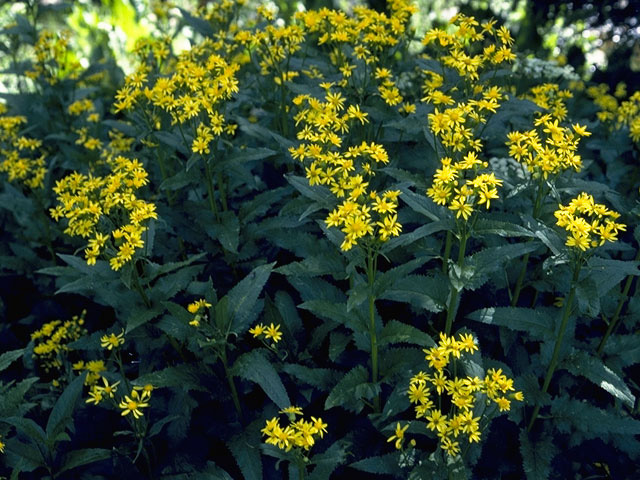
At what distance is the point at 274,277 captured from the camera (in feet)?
10.9

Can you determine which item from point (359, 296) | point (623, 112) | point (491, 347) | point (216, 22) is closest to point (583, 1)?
point (623, 112)

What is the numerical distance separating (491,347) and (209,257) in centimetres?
153

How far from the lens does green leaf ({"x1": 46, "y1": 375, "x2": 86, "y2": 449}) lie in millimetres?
2570

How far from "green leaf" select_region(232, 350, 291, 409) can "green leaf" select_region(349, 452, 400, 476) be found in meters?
0.37

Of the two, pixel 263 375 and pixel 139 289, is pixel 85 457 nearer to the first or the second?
pixel 139 289

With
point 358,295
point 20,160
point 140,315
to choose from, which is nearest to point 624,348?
point 358,295

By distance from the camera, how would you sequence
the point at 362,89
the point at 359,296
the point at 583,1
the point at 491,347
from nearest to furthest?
the point at 359,296 < the point at 491,347 < the point at 362,89 < the point at 583,1

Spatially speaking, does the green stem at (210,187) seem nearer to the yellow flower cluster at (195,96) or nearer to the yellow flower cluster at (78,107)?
the yellow flower cluster at (195,96)

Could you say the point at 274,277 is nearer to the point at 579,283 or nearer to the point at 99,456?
the point at 99,456

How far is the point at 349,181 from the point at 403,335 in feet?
2.04

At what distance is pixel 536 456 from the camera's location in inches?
98.1

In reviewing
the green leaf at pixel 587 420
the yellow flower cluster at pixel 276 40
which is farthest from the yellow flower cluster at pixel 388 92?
the green leaf at pixel 587 420

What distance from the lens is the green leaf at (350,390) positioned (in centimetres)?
238

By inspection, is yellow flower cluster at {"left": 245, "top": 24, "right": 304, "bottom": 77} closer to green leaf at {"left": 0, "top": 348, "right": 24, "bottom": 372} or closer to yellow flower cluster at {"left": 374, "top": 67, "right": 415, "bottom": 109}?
yellow flower cluster at {"left": 374, "top": 67, "right": 415, "bottom": 109}
